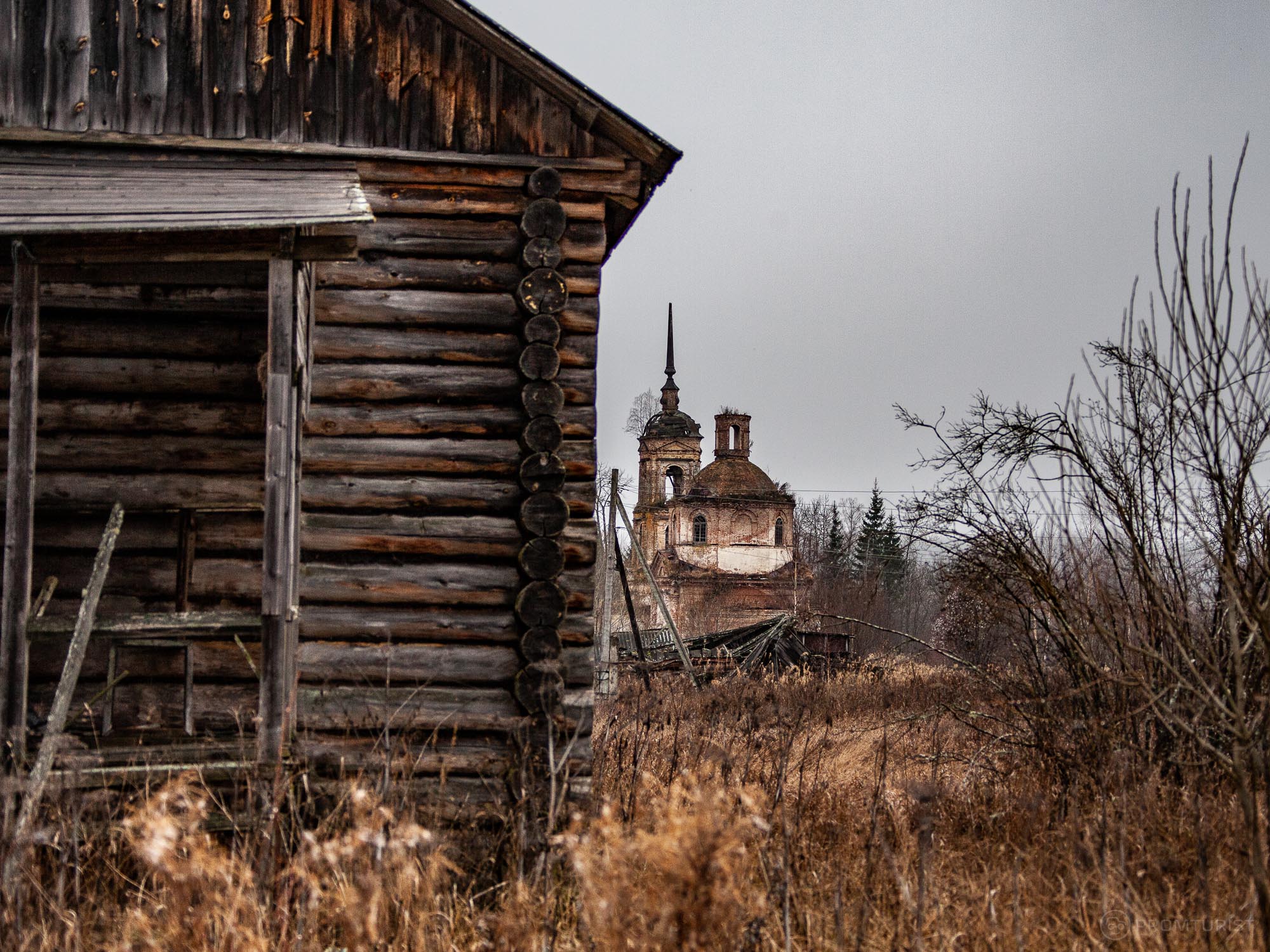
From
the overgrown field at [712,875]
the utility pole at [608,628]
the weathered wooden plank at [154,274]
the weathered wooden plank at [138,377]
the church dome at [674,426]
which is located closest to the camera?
the overgrown field at [712,875]

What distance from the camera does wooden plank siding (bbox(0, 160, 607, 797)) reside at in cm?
623

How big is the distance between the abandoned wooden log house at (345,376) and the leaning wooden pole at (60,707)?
0.82m

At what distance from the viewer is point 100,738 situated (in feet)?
18.7

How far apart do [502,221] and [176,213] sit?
2023 mm

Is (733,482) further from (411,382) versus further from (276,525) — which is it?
(276,525)

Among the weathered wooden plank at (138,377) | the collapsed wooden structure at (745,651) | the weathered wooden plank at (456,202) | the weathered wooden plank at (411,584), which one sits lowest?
the collapsed wooden structure at (745,651)

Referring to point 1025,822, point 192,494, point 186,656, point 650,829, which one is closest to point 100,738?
point 186,656

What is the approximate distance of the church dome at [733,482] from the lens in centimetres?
5241

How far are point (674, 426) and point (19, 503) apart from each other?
165ft

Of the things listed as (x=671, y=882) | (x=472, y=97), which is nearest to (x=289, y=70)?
(x=472, y=97)

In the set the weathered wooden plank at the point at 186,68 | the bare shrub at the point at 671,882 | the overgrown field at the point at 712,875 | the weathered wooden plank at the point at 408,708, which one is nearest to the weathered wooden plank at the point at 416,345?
the weathered wooden plank at the point at 186,68

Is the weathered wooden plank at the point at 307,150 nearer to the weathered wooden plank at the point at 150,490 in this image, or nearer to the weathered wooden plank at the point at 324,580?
the weathered wooden plank at the point at 150,490

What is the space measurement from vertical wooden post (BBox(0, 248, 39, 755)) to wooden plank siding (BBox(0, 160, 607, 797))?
1.09 m

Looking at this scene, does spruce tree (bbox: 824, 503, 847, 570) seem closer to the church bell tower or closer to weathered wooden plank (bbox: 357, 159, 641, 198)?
the church bell tower
